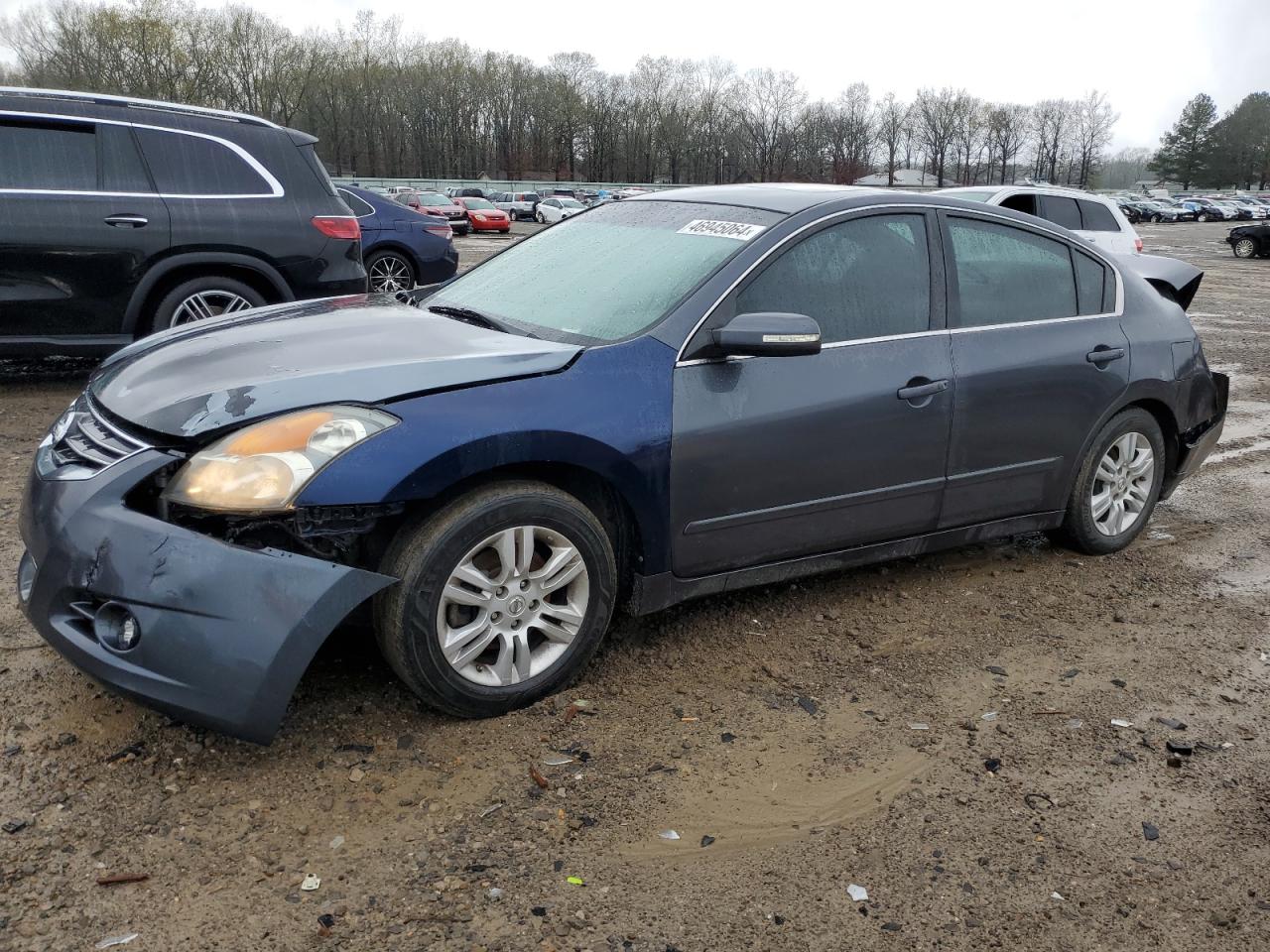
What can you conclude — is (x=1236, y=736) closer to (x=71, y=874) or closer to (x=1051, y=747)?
(x=1051, y=747)

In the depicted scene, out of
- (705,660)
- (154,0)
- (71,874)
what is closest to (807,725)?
(705,660)

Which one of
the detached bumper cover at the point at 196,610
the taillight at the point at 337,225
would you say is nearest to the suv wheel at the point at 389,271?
the taillight at the point at 337,225

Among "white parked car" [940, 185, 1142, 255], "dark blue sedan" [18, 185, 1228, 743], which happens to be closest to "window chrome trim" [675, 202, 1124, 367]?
"dark blue sedan" [18, 185, 1228, 743]

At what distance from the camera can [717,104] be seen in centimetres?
11625

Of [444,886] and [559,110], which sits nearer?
[444,886]

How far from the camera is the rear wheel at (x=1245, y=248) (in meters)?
30.0

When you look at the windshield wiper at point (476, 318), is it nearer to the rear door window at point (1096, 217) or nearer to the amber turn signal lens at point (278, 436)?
the amber turn signal lens at point (278, 436)

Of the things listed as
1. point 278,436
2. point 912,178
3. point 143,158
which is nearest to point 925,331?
point 278,436

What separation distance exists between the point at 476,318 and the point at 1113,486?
9.61 feet

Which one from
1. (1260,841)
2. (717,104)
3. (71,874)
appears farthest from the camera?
(717,104)

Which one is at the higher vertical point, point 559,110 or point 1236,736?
point 559,110

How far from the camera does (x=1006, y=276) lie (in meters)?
4.34

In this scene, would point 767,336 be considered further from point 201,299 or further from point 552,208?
point 552,208

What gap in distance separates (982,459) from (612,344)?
1.64 metres
